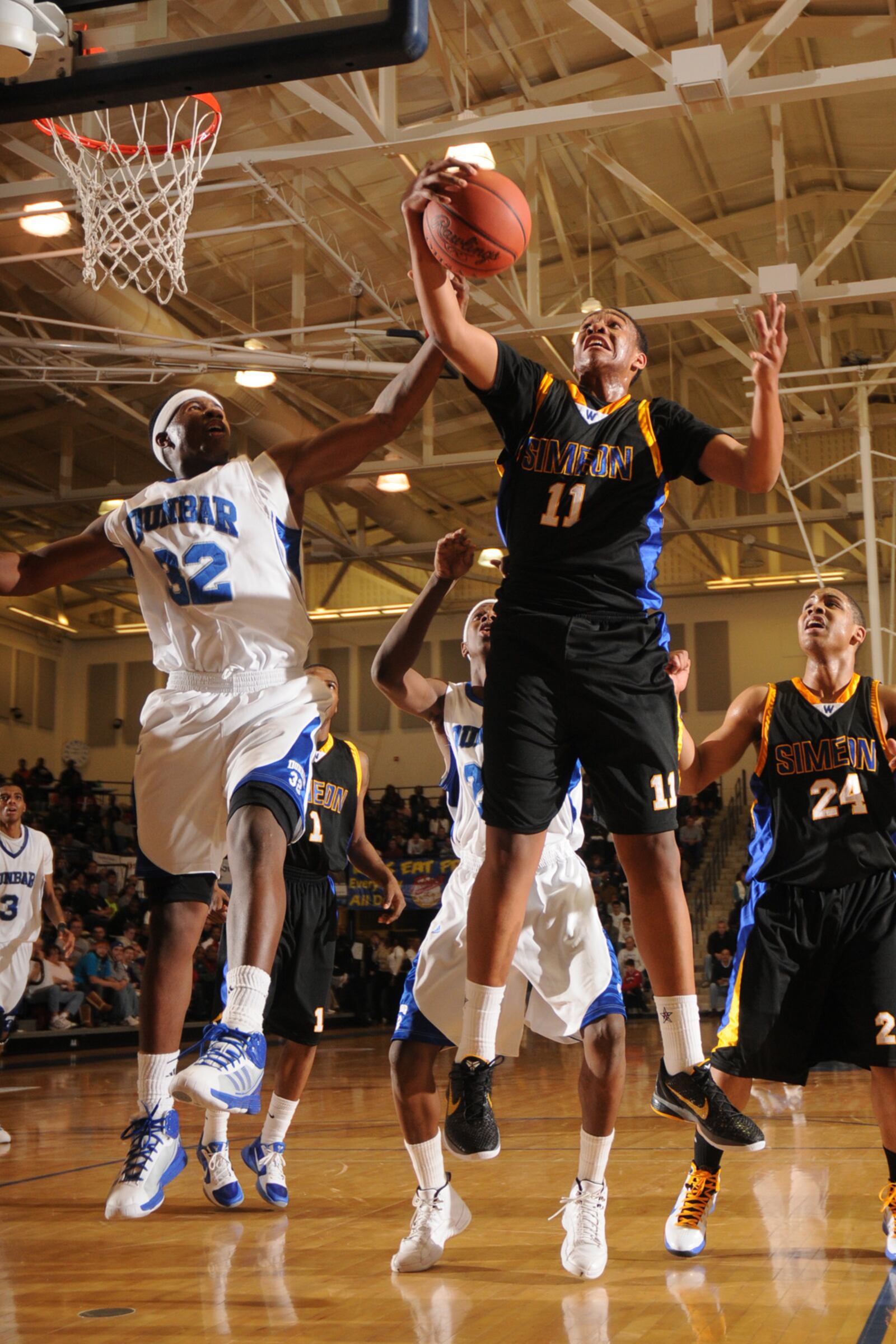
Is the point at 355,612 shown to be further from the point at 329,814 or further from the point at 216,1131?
the point at 216,1131

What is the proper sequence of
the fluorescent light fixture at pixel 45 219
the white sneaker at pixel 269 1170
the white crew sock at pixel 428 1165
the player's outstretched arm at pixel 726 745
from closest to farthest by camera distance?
the white crew sock at pixel 428 1165, the player's outstretched arm at pixel 726 745, the white sneaker at pixel 269 1170, the fluorescent light fixture at pixel 45 219

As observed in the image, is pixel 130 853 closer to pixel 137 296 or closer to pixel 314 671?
pixel 137 296

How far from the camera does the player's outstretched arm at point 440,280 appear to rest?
3.62 m

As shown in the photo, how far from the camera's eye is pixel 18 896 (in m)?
9.23

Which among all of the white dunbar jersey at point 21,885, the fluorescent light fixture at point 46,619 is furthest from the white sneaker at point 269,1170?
the fluorescent light fixture at point 46,619

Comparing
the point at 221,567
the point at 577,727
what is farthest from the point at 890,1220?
the point at 221,567

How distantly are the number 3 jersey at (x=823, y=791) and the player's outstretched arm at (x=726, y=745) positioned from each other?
0.05 meters

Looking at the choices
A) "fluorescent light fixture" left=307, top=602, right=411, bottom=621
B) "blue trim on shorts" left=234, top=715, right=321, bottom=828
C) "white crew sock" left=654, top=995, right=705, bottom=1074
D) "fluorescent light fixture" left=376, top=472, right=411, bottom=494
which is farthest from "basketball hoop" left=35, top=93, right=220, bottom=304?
"fluorescent light fixture" left=307, top=602, right=411, bottom=621

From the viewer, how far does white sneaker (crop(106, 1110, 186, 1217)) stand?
3.74m

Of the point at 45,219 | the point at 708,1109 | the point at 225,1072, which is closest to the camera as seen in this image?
the point at 225,1072

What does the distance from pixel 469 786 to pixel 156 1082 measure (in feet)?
5.57

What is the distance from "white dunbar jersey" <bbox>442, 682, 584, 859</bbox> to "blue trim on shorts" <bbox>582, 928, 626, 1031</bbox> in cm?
52

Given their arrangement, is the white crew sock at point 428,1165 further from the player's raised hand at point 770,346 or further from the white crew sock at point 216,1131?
the player's raised hand at point 770,346

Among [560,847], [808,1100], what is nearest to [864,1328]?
[560,847]
